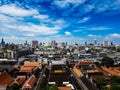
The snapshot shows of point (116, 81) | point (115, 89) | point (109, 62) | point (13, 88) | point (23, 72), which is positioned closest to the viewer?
point (115, 89)

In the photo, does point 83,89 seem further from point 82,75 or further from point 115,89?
point 82,75

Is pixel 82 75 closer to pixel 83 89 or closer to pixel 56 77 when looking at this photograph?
pixel 56 77

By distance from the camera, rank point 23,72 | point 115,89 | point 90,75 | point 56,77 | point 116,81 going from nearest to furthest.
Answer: point 115,89 < point 116,81 < point 56,77 < point 90,75 < point 23,72

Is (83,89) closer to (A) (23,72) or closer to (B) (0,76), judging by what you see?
(B) (0,76)

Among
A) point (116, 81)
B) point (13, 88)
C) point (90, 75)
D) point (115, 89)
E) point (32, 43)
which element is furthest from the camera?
point (32, 43)

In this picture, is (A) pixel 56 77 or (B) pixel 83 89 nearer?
(B) pixel 83 89

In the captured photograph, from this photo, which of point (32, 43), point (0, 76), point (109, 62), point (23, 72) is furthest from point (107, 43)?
point (0, 76)

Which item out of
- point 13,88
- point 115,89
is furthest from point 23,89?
point 115,89

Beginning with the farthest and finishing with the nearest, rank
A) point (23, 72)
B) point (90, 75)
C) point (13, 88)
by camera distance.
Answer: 1. point (23, 72)
2. point (90, 75)
3. point (13, 88)

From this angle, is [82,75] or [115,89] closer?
[115,89]
